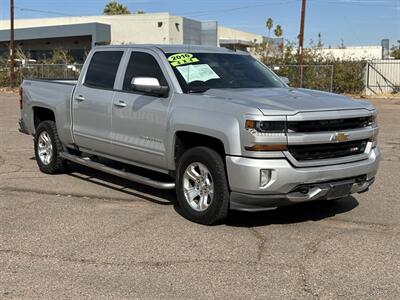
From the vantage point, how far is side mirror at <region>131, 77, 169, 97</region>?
20.3 ft

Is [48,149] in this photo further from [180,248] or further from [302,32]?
[302,32]

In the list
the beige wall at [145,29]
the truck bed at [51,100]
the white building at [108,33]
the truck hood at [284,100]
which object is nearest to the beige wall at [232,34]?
the white building at [108,33]

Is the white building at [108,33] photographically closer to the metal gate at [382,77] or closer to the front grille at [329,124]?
the metal gate at [382,77]

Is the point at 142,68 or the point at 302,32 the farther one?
the point at 302,32

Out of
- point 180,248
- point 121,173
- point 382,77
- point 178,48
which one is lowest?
point 180,248

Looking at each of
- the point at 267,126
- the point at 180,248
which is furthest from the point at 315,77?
the point at 180,248

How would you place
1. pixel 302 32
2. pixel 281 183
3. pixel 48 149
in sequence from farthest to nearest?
pixel 302 32, pixel 48 149, pixel 281 183

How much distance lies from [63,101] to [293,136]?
4.04 m

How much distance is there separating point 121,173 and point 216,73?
173cm

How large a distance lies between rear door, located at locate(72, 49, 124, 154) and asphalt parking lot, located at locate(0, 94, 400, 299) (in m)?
0.72

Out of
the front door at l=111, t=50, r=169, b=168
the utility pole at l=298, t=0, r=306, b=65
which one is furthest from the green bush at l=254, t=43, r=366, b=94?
the front door at l=111, t=50, r=169, b=168

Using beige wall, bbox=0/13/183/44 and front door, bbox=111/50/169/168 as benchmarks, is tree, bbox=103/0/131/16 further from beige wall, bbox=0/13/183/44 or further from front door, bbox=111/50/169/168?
front door, bbox=111/50/169/168

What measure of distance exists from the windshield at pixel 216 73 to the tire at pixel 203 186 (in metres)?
0.85

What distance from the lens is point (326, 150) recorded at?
18.5ft
